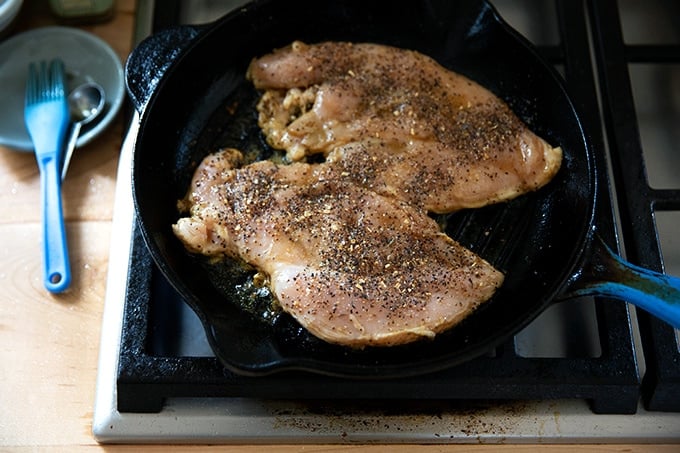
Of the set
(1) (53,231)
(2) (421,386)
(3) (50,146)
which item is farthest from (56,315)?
(2) (421,386)

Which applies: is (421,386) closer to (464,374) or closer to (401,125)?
(464,374)

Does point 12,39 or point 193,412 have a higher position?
point 12,39

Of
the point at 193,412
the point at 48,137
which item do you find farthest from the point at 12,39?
the point at 193,412

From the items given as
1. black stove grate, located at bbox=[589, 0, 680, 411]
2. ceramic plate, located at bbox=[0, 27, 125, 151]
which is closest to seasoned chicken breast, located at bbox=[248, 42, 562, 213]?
black stove grate, located at bbox=[589, 0, 680, 411]

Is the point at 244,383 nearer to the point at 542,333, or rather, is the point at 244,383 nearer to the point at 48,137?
the point at 542,333

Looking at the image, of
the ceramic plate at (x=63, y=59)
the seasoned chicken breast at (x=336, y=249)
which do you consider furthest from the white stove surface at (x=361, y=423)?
the ceramic plate at (x=63, y=59)

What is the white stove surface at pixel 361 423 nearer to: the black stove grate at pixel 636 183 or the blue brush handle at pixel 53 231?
the black stove grate at pixel 636 183

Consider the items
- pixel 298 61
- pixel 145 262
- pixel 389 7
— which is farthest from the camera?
pixel 389 7
